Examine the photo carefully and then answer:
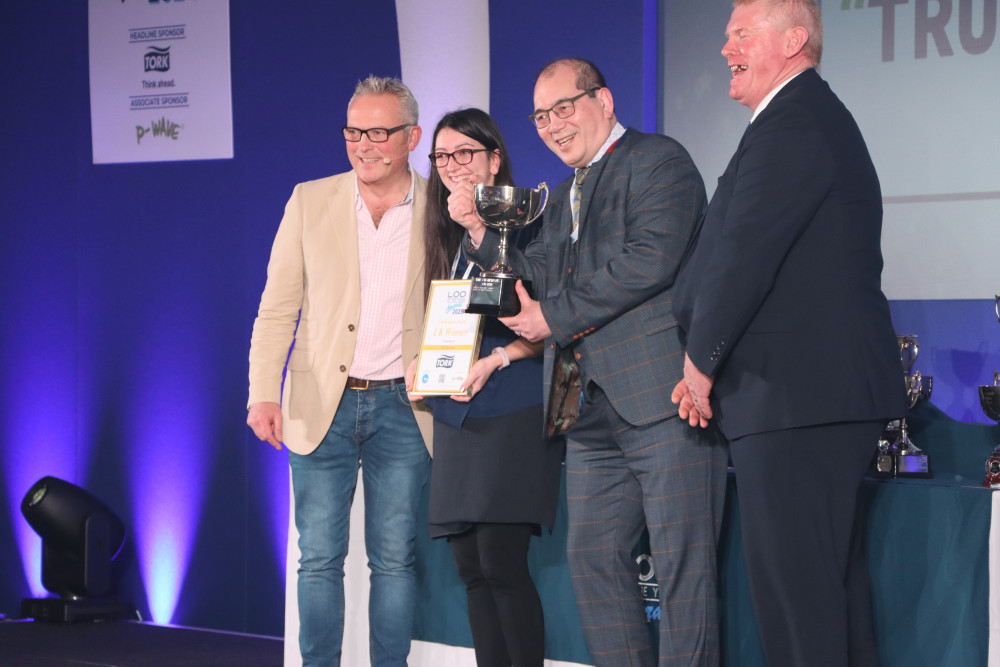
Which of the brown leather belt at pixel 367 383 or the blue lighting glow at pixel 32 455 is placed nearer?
the brown leather belt at pixel 367 383

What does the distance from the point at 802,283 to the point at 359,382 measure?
4.26ft

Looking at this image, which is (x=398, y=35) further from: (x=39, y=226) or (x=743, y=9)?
(x=743, y=9)

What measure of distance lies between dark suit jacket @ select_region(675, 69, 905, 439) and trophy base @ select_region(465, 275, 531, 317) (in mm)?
529

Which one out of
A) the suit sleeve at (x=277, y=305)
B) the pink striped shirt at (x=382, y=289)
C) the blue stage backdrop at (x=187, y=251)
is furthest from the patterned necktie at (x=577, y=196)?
the blue stage backdrop at (x=187, y=251)

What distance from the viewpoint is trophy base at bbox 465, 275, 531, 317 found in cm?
237

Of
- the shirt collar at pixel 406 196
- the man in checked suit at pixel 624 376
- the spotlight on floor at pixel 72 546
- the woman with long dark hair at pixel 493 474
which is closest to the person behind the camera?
the man in checked suit at pixel 624 376

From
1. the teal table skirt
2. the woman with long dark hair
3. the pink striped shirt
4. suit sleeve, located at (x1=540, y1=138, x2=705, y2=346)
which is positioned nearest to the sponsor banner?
the pink striped shirt

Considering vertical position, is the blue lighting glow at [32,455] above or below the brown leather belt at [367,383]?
below

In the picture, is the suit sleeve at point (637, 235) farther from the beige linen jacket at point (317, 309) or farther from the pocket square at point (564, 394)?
the beige linen jacket at point (317, 309)

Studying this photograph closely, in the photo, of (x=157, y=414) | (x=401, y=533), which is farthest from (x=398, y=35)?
(x=401, y=533)

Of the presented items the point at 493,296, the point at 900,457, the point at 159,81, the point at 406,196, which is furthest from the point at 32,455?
the point at 900,457

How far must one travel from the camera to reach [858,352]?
1.94 meters

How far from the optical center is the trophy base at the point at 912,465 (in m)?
2.61

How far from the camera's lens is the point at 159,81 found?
15.2ft
